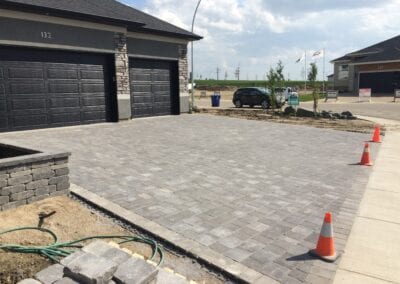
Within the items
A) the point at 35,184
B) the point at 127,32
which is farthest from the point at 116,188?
the point at 127,32

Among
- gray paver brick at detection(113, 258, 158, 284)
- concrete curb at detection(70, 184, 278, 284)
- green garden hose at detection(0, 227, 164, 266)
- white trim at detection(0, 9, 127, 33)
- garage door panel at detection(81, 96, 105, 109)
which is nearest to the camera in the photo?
gray paver brick at detection(113, 258, 158, 284)

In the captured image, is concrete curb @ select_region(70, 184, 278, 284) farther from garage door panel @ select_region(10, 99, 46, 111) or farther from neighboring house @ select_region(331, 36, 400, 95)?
neighboring house @ select_region(331, 36, 400, 95)

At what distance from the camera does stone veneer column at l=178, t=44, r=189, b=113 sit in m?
19.9

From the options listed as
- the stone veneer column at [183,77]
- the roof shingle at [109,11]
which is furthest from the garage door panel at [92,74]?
the stone veneer column at [183,77]

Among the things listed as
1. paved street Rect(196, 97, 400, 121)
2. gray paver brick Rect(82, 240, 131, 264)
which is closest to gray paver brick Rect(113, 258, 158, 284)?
gray paver brick Rect(82, 240, 131, 264)

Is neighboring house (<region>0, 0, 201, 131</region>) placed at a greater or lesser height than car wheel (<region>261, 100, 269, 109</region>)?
greater

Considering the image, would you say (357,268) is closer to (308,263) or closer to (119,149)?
(308,263)

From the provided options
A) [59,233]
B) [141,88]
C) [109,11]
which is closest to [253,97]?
Result: [141,88]

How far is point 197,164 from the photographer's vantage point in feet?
29.1

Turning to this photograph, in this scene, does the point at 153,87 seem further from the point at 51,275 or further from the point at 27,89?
the point at 51,275

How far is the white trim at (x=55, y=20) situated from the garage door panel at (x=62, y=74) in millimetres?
1771

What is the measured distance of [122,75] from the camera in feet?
53.9

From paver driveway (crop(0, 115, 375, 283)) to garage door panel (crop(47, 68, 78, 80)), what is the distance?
90.6 inches

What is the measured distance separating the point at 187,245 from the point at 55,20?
12.1 m
